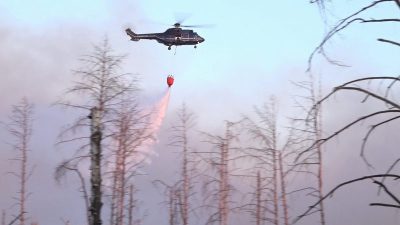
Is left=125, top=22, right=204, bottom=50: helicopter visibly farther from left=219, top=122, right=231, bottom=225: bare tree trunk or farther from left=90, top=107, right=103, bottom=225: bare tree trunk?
left=90, top=107, right=103, bottom=225: bare tree trunk

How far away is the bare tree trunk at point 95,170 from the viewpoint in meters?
6.78

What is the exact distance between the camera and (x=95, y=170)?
23.0ft

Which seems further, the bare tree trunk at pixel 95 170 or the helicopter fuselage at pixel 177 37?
the helicopter fuselage at pixel 177 37

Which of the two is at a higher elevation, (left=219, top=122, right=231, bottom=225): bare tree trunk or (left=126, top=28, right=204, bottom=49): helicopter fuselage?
→ (left=126, top=28, right=204, bottom=49): helicopter fuselage

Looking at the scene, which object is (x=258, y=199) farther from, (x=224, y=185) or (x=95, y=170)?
(x=95, y=170)

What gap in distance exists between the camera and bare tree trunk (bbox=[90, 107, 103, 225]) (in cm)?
678

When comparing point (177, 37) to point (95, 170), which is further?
point (177, 37)

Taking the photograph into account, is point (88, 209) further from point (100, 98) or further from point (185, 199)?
point (185, 199)

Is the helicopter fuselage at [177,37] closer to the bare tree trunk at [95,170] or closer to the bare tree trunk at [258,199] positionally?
the bare tree trunk at [258,199]

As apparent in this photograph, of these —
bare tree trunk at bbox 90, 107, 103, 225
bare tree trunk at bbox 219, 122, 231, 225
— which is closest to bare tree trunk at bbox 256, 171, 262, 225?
bare tree trunk at bbox 219, 122, 231, 225

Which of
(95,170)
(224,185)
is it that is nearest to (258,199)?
(224,185)

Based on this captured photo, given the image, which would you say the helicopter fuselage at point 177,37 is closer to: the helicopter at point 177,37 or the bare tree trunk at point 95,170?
the helicopter at point 177,37

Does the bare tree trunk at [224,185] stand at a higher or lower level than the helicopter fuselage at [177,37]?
lower

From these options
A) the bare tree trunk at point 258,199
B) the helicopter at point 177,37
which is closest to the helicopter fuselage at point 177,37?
the helicopter at point 177,37
